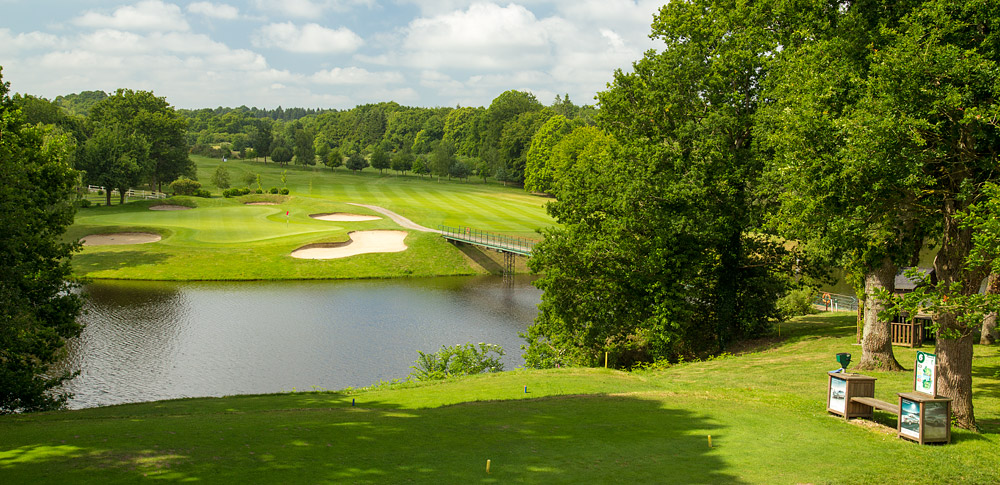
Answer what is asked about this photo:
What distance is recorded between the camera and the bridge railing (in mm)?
56312

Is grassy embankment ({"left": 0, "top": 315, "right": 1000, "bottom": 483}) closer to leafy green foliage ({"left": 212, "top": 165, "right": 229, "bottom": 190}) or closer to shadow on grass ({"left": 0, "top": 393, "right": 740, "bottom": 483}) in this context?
shadow on grass ({"left": 0, "top": 393, "right": 740, "bottom": 483})

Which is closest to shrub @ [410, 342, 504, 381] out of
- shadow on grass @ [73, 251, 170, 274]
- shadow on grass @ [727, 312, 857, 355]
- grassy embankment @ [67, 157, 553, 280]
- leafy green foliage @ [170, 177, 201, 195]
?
Answer: shadow on grass @ [727, 312, 857, 355]

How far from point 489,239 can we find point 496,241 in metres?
1.51

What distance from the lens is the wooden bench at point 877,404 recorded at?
43.0ft

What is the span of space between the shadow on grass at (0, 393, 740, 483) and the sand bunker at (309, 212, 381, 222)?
58.3m

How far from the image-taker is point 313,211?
76.1 metres

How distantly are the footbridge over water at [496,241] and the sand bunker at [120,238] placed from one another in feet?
87.7

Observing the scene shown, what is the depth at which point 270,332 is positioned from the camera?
Result: 35688mm

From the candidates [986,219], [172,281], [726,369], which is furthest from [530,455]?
[172,281]

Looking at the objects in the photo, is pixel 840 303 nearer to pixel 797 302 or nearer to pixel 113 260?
pixel 797 302

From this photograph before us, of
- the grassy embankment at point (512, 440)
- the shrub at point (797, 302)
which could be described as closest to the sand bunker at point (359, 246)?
the shrub at point (797, 302)

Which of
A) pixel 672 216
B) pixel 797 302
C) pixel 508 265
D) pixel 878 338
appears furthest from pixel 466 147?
pixel 878 338

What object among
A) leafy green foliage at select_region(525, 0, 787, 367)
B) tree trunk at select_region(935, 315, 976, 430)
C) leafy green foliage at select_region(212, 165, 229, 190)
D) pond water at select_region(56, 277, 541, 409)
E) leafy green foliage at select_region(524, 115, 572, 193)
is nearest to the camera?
tree trunk at select_region(935, 315, 976, 430)

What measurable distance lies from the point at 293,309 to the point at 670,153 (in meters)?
26.5
